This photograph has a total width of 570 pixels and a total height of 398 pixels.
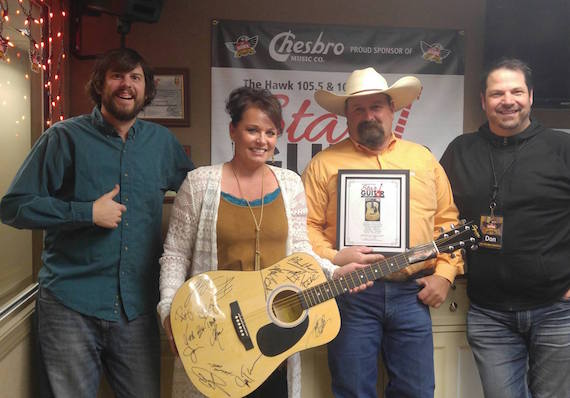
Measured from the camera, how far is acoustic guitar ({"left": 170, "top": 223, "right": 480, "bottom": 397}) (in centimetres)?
169

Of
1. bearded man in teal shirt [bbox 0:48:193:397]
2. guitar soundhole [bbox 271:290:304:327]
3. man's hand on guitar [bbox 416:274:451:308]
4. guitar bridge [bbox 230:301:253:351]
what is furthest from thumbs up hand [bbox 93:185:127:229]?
man's hand on guitar [bbox 416:274:451:308]

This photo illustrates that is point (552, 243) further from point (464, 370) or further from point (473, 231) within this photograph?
point (464, 370)

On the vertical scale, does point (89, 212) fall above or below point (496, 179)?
below

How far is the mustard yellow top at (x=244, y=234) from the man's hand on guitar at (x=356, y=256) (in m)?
0.27

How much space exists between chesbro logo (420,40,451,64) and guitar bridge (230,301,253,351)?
6.97ft

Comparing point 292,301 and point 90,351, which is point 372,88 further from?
point 90,351

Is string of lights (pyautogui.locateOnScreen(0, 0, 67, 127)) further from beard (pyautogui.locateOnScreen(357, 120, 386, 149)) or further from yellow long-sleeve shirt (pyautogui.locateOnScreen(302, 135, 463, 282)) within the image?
beard (pyautogui.locateOnScreen(357, 120, 386, 149))

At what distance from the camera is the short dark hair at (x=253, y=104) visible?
181cm

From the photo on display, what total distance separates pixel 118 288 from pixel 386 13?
230cm

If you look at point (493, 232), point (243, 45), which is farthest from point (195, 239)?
point (243, 45)

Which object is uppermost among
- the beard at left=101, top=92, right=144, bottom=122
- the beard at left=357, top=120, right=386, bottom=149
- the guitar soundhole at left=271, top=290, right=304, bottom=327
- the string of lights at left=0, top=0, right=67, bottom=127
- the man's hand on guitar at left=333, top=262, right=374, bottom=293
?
the string of lights at left=0, top=0, right=67, bottom=127

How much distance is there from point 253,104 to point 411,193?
0.71 metres

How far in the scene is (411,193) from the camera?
6.81ft

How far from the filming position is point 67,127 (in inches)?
71.4
